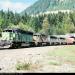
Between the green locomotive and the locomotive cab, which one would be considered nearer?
the locomotive cab

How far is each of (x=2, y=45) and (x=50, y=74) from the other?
3822 cm

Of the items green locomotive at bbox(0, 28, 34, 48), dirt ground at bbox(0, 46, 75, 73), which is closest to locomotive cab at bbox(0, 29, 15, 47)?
green locomotive at bbox(0, 28, 34, 48)

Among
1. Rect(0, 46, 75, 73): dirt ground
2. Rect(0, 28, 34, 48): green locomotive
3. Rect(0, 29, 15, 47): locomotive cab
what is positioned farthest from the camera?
Rect(0, 28, 34, 48): green locomotive

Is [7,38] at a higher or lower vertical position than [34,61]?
higher

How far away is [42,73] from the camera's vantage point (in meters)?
5.02

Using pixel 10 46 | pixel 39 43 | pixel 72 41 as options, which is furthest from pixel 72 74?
pixel 72 41

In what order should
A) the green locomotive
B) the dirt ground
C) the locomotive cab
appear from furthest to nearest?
1. the green locomotive
2. the locomotive cab
3. the dirt ground

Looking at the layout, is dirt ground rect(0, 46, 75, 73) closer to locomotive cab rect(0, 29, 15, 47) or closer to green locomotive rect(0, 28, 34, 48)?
locomotive cab rect(0, 29, 15, 47)

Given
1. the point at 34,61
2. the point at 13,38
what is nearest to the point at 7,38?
the point at 13,38

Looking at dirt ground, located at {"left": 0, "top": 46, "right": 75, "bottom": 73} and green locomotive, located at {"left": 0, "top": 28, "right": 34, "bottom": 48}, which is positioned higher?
green locomotive, located at {"left": 0, "top": 28, "right": 34, "bottom": 48}

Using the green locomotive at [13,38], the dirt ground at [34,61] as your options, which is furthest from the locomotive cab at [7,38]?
the dirt ground at [34,61]

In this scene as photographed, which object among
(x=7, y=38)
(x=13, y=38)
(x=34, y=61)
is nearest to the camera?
(x=34, y=61)

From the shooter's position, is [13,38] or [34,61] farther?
[13,38]

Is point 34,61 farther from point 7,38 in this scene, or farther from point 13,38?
point 7,38
